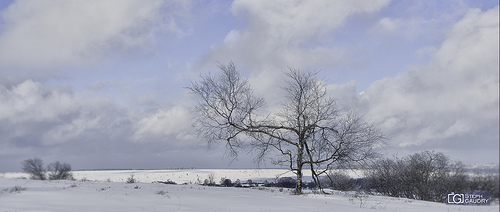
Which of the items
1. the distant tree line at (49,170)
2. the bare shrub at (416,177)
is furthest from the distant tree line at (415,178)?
the distant tree line at (49,170)

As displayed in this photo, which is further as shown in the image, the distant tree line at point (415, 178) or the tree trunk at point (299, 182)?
the distant tree line at point (415, 178)

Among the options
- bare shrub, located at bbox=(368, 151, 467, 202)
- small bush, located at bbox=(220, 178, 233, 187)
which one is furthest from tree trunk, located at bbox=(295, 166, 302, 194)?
bare shrub, located at bbox=(368, 151, 467, 202)

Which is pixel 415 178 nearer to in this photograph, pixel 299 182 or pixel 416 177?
pixel 416 177

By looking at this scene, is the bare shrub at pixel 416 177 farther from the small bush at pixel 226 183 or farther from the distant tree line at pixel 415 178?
the small bush at pixel 226 183

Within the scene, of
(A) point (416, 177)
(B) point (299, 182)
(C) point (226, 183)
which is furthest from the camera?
(A) point (416, 177)

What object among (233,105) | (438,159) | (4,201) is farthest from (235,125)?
(438,159)

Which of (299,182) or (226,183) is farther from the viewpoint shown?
(226,183)

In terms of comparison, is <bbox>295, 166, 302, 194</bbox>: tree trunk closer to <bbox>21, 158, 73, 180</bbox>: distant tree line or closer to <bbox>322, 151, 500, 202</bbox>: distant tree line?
<bbox>322, 151, 500, 202</bbox>: distant tree line

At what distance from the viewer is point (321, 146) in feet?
60.8

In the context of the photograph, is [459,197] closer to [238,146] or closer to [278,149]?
[278,149]

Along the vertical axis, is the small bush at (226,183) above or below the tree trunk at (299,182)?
below

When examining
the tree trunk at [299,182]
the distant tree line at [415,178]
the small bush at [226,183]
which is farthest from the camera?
the distant tree line at [415,178]

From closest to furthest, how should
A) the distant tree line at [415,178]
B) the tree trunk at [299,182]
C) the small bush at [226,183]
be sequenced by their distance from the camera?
the tree trunk at [299,182], the small bush at [226,183], the distant tree line at [415,178]

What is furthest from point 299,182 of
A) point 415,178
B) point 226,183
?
point 415,178
